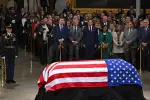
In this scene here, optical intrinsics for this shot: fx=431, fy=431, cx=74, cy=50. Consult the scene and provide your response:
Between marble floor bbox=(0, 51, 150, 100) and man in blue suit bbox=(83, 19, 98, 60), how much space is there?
1894 millimetres

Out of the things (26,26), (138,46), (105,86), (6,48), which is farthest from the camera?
(26,26)

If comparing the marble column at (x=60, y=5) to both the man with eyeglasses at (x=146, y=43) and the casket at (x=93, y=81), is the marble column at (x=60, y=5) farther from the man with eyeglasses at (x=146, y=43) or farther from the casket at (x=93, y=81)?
the casket at (x=93, y=81)

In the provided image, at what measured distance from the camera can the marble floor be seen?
37.6ft

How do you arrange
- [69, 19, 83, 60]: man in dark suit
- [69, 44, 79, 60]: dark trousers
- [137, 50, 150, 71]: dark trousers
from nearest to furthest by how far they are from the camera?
[137, 50, 150, 71]: dark trousers, [69, 19, 83, 60]: man in dark suit, [69, 44, 79, 60]: dark trousers

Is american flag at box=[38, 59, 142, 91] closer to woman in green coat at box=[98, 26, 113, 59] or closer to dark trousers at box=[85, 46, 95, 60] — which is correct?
woman in green coat at box=[98, 26, 113, 59]

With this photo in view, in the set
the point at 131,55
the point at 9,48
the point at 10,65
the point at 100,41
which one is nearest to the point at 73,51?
the point at 100,41

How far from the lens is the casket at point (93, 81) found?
8023mm

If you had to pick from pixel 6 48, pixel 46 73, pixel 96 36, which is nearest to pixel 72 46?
pixel 96 36

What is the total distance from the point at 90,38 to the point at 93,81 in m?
7.42

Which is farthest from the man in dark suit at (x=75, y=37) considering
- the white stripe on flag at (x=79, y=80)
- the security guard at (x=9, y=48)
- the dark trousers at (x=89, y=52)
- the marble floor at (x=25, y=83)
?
the white stripe on flag at (x=79, y=80)

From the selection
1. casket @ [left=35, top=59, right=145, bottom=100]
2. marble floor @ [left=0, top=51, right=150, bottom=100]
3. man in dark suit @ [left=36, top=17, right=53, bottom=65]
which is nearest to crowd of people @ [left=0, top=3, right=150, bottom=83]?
man in dark suit @ [left=36, top=17, right=53, bottom=65]

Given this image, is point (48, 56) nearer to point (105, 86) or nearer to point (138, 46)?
point (138, 46)

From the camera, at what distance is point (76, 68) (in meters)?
8.12

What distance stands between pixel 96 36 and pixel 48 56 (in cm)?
Answer: 193
